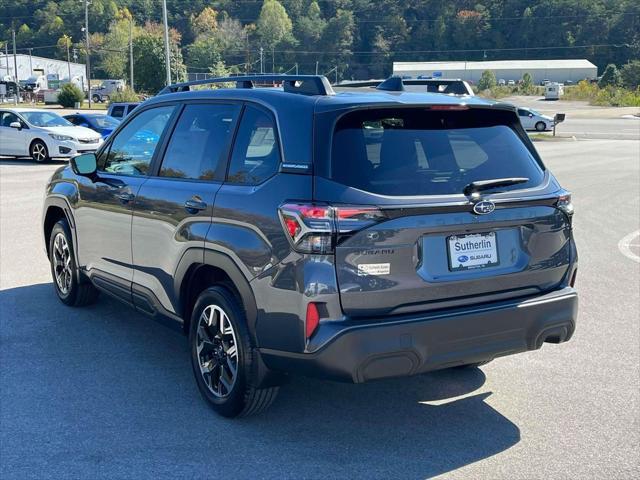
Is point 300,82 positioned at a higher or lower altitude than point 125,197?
higher

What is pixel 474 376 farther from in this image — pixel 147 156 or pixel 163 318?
pixel 147 156

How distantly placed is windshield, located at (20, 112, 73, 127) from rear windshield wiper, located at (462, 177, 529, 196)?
19.9m

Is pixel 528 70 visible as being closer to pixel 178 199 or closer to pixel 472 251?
pixel 178 199

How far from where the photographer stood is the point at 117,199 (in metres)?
5.32

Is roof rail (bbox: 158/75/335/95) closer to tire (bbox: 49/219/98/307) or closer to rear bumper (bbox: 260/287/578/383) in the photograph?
rear bumper (bbox: 260/287/578/383)

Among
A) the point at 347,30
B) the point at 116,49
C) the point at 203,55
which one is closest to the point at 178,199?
the point at 116,49

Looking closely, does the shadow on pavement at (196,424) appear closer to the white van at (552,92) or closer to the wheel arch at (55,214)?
the wheel arch at (55,214)

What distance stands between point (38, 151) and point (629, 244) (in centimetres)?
1676

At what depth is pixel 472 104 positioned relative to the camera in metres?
4.21

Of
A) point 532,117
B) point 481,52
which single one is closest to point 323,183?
point 532,117

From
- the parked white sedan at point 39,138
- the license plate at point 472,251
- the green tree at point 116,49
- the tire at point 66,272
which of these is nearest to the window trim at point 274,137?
the license plate at point 472,251

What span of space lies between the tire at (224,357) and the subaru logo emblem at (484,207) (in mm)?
1386

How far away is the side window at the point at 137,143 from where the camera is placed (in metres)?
5.15

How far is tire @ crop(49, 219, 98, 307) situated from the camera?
20.8ft
